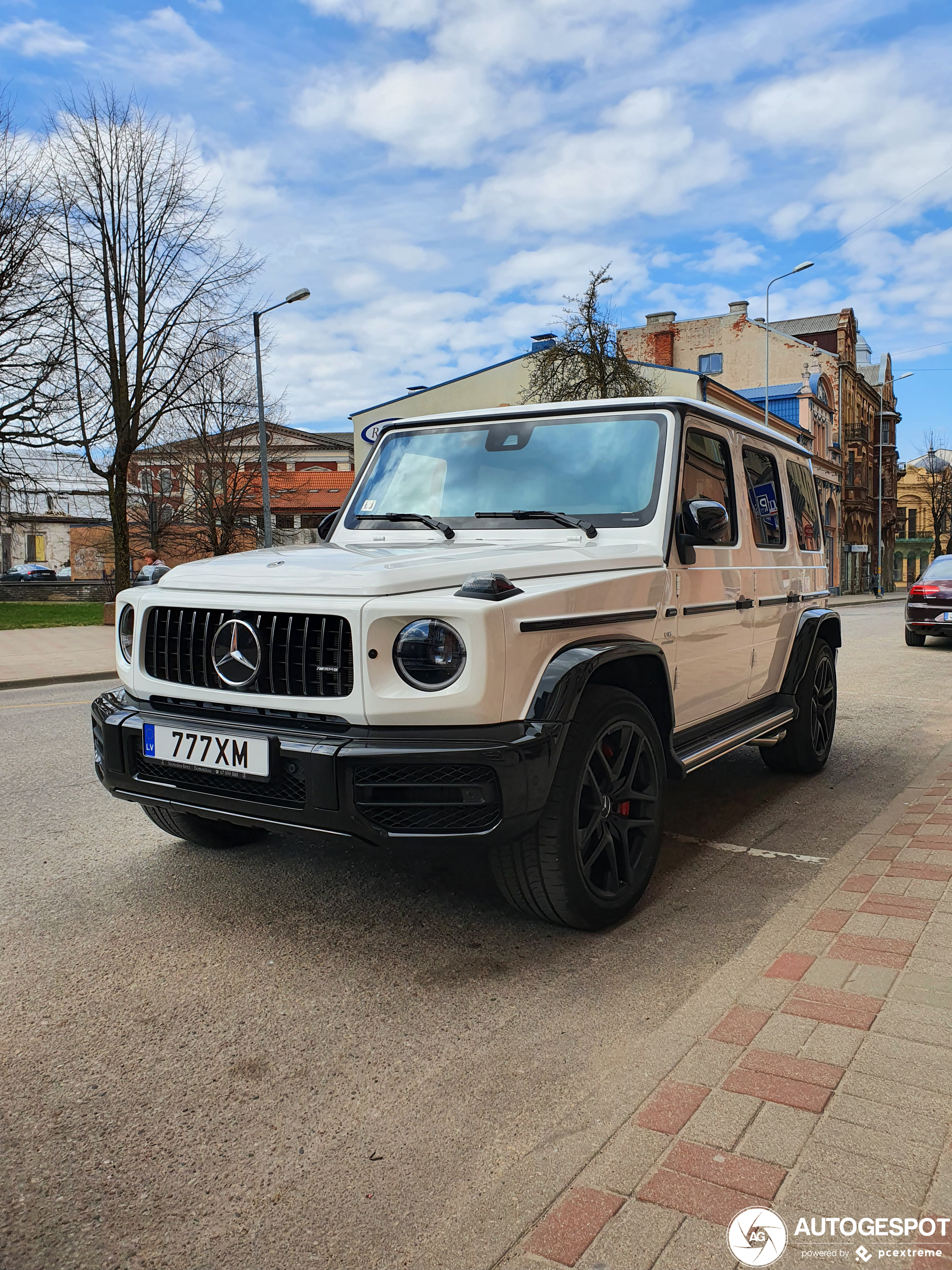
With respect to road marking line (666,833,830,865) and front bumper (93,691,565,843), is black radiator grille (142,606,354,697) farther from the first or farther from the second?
road marking line (666,833,830,865)

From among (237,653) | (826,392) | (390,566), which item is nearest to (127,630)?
(237,653)

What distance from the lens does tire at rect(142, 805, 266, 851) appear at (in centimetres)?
418

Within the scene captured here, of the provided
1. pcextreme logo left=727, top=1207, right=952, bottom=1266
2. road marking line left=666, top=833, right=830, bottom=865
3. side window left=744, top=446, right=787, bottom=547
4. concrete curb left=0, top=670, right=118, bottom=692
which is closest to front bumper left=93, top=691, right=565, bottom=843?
pcextreme logo left=727, top=1207, right=952, bottom=1266

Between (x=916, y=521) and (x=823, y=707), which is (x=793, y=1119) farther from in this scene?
(x=916, y=521)

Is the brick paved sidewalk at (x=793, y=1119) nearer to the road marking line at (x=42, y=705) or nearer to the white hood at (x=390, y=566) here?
the white hood at (x=390, y=566)

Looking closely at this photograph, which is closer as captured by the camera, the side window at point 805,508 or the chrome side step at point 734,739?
the chrome side step at point 734,739

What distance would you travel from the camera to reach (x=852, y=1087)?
230cm

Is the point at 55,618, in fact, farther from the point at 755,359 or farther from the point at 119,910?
the point at 755,359

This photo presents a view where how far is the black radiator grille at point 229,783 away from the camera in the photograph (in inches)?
117

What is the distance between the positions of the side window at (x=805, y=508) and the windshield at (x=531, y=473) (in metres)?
1.95

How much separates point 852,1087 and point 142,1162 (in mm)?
1667

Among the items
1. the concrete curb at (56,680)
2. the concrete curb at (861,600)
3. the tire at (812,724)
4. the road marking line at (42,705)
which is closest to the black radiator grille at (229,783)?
the tire at (812,724)

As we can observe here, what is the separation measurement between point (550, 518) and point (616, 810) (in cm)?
127

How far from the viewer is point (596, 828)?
3264 mm
